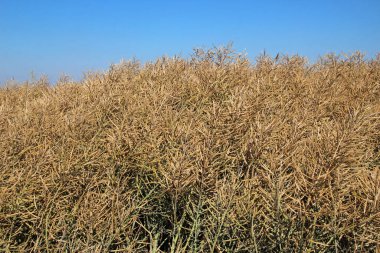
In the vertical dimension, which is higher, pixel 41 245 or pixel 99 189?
pixel 99 189

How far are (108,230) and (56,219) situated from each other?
1.62 ft

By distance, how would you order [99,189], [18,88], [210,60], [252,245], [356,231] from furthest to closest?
[18,88] < [210,60] < [99,189] < [252,245] < [356,231]

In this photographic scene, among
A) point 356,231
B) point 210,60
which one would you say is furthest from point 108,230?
point 210,60

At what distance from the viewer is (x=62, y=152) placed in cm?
324

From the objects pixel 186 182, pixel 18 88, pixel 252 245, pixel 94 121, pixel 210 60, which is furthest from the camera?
pixel 18 88

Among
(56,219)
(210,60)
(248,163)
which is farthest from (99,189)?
(210,60)

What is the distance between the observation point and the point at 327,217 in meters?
2.53

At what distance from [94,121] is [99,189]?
140 centimetres

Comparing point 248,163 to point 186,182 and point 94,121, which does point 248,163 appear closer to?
point 186,182

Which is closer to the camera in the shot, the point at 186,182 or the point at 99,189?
the point at 186,182

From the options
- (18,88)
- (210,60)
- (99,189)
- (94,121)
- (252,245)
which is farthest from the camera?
(18,88)

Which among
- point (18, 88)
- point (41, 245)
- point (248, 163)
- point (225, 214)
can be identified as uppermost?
point (18, 88)

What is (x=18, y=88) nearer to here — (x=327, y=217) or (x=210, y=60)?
(x=210, y=60)

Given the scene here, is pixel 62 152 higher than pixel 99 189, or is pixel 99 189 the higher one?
pixel 62 152
